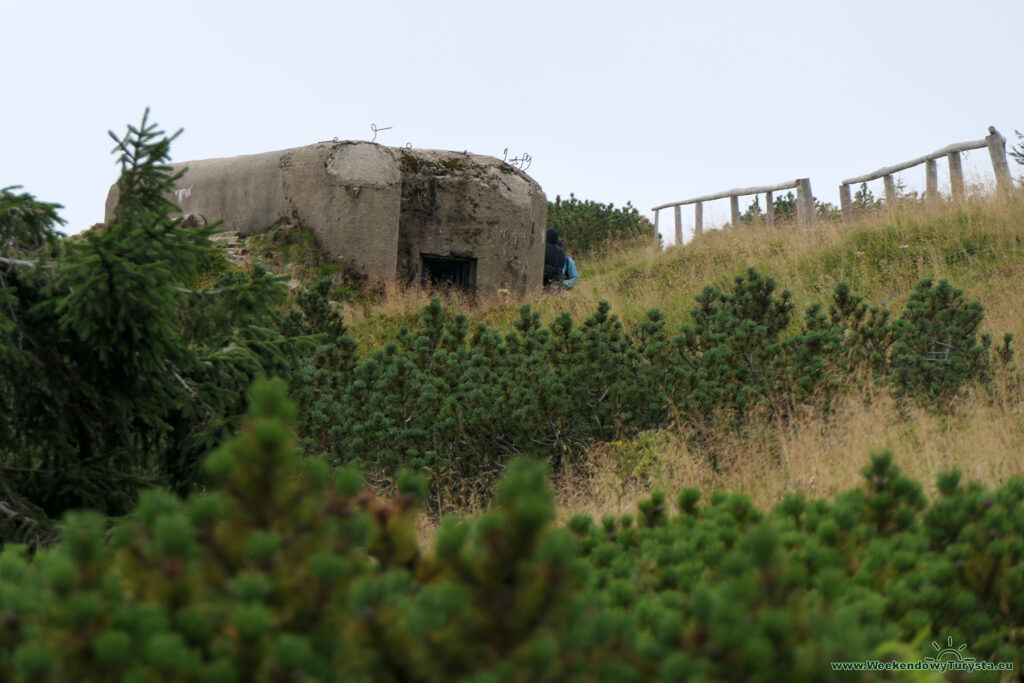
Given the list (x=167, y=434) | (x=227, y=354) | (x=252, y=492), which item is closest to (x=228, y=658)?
(x=252, y=492)

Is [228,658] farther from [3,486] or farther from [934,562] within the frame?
[3,486]

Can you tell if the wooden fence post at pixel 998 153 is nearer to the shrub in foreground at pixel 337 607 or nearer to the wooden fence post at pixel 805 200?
the wooden fence post at pixel 805 200

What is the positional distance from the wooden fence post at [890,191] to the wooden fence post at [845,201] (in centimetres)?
63

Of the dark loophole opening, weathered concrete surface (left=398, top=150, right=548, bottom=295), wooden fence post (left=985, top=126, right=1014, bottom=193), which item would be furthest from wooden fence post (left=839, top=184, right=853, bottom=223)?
the dark loophole opening

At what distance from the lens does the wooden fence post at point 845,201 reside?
13820 millimetres

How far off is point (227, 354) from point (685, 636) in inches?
122

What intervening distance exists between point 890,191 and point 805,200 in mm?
1569

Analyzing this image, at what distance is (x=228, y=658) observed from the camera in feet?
4.27

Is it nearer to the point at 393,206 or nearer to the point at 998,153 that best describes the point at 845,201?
the point at 998,153

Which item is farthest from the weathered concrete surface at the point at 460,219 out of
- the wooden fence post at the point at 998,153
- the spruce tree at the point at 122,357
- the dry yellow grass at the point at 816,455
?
the spruce tree at the point at 122,357

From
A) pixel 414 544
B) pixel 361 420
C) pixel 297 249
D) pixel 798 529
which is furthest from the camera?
pixel 297 249

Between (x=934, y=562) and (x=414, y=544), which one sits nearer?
(x=414, y=544)

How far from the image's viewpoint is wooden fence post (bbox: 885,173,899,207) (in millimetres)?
12961

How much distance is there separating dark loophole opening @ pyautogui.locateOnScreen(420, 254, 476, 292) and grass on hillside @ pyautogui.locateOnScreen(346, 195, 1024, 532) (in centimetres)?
81
